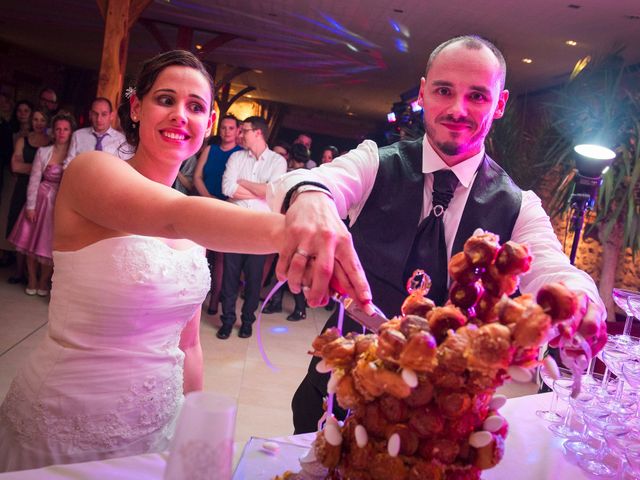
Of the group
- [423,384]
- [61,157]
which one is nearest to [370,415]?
[423,384]

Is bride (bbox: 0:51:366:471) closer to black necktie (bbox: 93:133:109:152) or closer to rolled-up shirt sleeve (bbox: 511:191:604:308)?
rolled-up shirt sleeve (bbox: 511:191:604:308)

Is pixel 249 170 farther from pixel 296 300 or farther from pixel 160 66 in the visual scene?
pixel 160 66

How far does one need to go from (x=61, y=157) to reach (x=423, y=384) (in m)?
5.28

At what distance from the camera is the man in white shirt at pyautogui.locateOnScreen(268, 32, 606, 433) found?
1670 millimetres

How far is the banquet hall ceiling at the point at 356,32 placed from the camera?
623 cm

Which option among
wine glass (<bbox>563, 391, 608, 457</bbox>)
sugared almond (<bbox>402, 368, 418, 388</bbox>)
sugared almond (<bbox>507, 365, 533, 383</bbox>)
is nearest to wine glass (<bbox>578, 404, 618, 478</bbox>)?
wine glass (<bbox>563, 391, 608, 457</bbox>)

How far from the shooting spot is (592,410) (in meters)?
1.59

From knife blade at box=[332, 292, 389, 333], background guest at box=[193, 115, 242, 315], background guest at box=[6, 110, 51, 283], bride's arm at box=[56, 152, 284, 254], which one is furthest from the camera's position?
background guest at box=[6, 110, 51, 283]

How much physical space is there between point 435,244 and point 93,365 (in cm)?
103

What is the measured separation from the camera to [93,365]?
1.57m

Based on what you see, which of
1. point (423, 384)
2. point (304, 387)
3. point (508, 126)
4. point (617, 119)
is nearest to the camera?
point (423, 384)

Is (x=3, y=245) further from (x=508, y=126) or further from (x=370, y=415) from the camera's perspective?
(x=370, y=415)

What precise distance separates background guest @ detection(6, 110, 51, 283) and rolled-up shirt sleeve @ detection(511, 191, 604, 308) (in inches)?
206

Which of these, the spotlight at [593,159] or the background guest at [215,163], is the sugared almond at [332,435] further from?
the background guest at [215,163]
